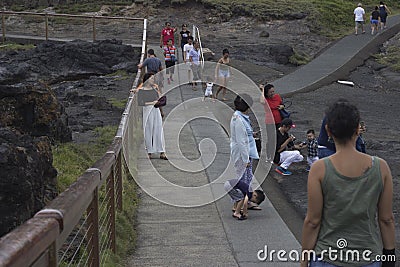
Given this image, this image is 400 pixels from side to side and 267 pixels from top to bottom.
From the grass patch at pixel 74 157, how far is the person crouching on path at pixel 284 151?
10.4ft

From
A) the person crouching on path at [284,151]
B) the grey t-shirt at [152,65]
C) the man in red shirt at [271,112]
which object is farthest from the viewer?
the grey t-shirt at [152,65]

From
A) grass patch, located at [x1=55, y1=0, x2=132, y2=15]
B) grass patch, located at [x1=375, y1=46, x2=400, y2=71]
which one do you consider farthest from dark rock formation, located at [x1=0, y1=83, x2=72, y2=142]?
grass patch, located at [x1=55, y1=0, x2=132, y2=15]

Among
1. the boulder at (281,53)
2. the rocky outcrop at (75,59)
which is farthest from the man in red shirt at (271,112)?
the boulder at (281,53)

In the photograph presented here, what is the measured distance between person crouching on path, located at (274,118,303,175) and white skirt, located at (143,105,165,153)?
2068 millimetres

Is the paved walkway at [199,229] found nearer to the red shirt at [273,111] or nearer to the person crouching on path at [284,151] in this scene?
the person crouching on path at [284,151]

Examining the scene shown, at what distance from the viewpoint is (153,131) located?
12695 mm

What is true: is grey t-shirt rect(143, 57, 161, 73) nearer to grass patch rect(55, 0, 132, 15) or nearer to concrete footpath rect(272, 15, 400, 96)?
concrete footpath rect(272, 15, 400, 96)

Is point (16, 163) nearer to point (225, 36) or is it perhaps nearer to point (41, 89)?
point (41, 89)

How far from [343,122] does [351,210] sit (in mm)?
532

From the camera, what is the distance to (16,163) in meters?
6.88

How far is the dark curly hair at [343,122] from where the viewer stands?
4328mm

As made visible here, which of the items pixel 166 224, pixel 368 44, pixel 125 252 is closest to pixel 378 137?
pixel 166 224

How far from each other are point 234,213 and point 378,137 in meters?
9.11

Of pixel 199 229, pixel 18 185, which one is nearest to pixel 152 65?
pixel 199 229
